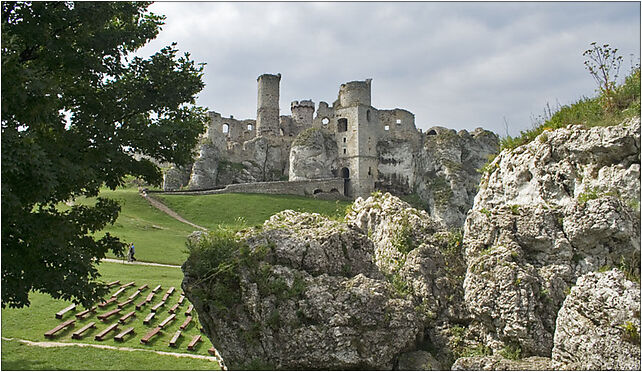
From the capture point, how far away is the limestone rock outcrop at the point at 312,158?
6662 cm

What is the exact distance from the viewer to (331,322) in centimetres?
1062

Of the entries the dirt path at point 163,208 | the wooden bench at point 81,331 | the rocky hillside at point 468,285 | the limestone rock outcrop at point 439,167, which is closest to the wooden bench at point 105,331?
the wooden bench at point 81,331

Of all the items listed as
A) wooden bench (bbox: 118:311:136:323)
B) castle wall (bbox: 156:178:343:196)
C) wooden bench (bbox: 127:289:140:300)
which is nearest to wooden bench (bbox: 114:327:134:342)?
wooden bench (bbox: 118:311:136:323)

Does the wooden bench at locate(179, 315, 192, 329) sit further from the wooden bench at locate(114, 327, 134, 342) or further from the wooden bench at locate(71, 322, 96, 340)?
the wooden bench at locate(71, 322, 96, 340)

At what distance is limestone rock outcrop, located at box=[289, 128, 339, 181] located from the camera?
66625 millimetres

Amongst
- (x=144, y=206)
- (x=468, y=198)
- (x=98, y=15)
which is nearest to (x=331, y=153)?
(x=468, y=198)

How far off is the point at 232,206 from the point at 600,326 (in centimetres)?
4479

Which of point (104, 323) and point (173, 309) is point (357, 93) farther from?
point (104, 323)

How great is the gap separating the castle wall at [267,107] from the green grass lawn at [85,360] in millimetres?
61774

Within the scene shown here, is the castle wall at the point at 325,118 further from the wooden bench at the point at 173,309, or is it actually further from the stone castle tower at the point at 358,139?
the wooden bench at the point at 173,309

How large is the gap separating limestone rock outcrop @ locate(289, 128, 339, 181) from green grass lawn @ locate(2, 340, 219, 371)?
168ft

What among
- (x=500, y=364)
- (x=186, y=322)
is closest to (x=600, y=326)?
(x=500, y=364)

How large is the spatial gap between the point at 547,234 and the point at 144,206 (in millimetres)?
42724

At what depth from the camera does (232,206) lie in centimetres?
5153
